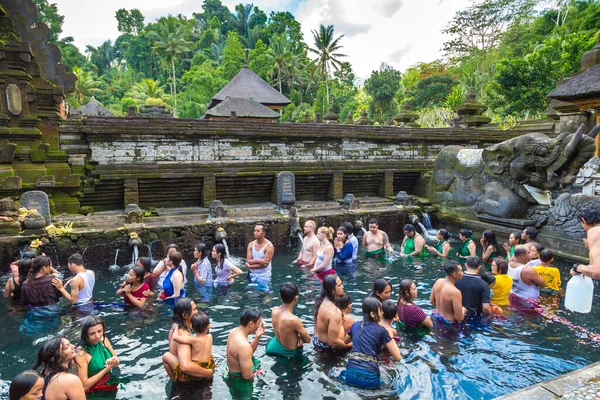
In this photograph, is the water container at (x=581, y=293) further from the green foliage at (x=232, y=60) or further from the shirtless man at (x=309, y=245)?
the green foliage at (x=232, y=60)

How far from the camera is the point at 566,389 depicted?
3.37 metres

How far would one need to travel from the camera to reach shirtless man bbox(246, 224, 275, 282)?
307 inches

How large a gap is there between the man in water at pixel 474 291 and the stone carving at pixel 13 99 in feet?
36.1

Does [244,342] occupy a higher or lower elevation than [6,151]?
lower

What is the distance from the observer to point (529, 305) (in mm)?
6492

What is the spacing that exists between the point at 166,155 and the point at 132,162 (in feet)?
3.16

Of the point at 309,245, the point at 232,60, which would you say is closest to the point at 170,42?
the point at 232,60

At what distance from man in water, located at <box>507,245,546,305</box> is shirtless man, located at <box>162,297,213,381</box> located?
513 cm

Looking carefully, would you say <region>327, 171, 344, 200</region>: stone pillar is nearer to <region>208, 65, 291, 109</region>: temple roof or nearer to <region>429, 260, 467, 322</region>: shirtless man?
<region>429, 260, 467, 322</region>: shirtless man

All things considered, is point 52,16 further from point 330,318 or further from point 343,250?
point 330,318

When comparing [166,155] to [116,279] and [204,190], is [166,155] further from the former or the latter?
[116,279]

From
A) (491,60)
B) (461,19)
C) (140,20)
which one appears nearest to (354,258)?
(491,60)

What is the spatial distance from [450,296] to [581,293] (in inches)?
63.7

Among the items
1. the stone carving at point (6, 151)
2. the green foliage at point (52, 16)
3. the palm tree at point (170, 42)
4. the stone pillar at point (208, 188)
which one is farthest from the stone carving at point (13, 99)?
the green foliage at point (52, 16)
